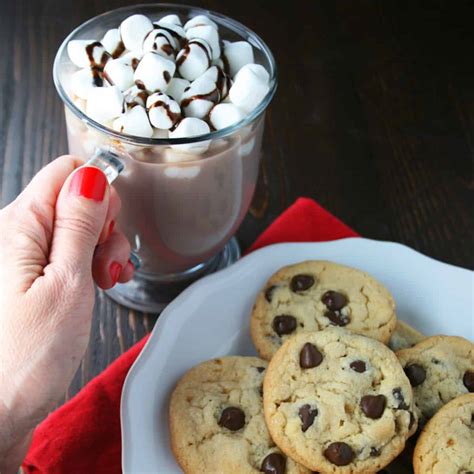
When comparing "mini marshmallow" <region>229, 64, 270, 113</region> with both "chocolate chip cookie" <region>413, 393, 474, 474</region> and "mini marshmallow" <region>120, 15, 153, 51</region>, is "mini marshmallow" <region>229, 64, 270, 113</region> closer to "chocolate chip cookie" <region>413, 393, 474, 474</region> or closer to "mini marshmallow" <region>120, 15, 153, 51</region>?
"mini marshmallow" <region>120, 15, 153, 51</region>

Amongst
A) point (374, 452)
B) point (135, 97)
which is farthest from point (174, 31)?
point (374, 452)

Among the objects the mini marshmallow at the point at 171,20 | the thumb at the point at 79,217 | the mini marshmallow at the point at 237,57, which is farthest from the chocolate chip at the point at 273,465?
the mini marshmallow at the point at 171,20

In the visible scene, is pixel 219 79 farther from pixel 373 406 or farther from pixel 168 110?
pixel 373 406

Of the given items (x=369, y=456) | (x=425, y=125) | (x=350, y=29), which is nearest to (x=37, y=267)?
(x=369, y=456)

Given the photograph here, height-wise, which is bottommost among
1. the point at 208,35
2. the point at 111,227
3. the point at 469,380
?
the point at 469,380

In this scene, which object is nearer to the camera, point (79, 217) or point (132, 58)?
point (79, 217)

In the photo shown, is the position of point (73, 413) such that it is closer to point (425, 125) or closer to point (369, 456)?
point (369, 456)

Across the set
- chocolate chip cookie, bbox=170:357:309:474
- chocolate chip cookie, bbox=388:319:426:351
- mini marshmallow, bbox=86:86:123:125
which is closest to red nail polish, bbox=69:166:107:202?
mini marshmallow, bbox=86:86:123:125
